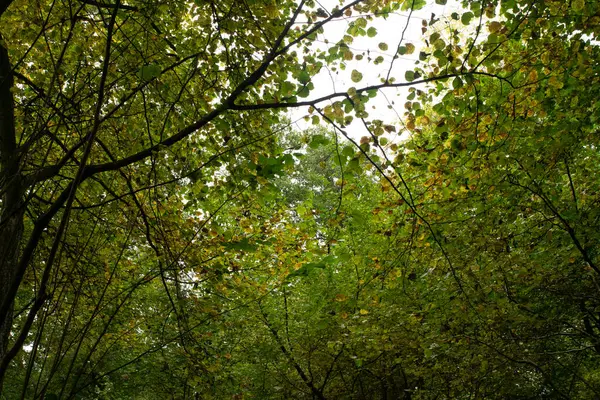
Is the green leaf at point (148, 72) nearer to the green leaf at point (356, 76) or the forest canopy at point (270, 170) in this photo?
the forest canopy at point (270, 170)

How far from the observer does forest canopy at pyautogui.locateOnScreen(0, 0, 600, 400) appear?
90.0 inches

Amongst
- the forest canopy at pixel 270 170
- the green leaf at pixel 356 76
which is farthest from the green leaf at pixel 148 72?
the green leaf at pixel 356 76

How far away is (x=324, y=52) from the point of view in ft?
12.8

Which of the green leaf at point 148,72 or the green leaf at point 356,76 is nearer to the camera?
the green leaf at point 148,72

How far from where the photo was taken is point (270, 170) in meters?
2.69

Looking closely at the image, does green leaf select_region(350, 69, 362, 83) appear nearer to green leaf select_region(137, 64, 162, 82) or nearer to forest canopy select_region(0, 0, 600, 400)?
forest canopy select_region(0, 0, 600, 400)

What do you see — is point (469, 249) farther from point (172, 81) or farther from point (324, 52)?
point (172, 81)

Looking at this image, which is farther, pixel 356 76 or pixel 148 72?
pixel 356 76

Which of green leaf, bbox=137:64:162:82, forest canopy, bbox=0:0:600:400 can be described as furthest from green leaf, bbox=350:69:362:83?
green leaf, bbox=137:64:162:82

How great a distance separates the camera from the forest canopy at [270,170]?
2285 millimetres

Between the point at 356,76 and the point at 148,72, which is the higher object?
the point at 356,76

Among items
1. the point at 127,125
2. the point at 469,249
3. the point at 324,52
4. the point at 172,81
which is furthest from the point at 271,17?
the point at 469,249

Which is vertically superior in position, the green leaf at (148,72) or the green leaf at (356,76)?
the green leaf at (356,76)

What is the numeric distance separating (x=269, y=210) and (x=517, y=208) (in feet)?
17.8
